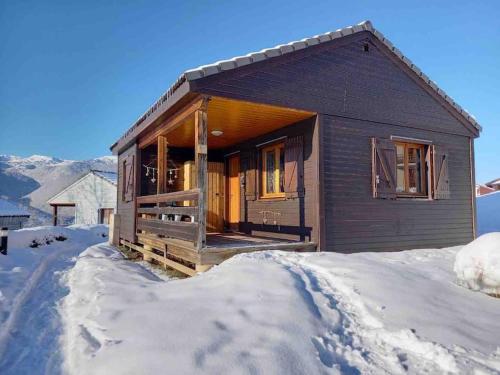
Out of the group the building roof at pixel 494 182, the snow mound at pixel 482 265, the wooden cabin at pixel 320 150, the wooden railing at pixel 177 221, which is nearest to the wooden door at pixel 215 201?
the wooden cabin at pixel 320 150

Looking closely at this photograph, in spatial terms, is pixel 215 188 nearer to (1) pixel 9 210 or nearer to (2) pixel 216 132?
(2) pixel 216 132

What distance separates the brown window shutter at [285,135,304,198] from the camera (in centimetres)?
716

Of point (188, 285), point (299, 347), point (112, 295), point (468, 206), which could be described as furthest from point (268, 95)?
point (468, 206)

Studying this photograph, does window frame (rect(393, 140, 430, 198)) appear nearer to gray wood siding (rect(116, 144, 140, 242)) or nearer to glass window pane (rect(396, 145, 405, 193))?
glass window pane (rect(396, 145, 405, 193))

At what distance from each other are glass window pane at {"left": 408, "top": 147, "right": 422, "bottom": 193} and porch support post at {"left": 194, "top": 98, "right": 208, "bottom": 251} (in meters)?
5.12

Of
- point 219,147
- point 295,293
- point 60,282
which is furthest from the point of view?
point 219,147

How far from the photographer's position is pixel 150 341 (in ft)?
8.48

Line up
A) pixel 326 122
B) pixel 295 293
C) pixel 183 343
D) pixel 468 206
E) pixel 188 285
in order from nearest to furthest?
pixel 183 343
pixel 295 293
pixel 188 285
pixel 326 122
pixel 468 206

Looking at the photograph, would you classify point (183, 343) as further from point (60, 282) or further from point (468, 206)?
point (468, 206)

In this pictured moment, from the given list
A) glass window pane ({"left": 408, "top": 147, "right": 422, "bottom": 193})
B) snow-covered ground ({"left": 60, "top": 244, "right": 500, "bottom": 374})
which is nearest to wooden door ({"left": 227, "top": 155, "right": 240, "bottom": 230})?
glass window pane ({"left": 408, "top": 147, "right": 422, "bottom": 193})

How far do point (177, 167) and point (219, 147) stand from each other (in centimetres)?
138

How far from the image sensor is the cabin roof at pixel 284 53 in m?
5.64

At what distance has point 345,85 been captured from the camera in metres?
7.29

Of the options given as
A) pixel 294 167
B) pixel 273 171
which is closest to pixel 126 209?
pixel 273 171
